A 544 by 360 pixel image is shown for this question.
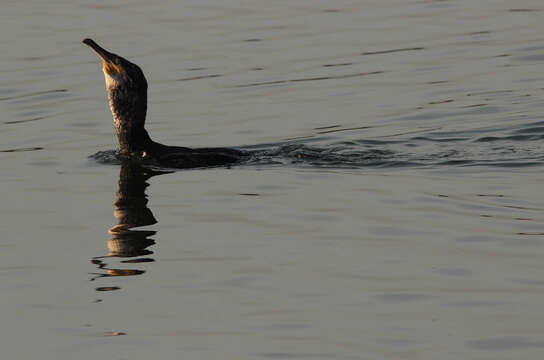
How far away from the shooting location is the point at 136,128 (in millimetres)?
13828

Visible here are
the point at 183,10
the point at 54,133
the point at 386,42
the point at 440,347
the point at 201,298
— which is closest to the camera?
the point at 440,347

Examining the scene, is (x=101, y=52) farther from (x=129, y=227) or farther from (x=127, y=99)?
(x=129, y=227)

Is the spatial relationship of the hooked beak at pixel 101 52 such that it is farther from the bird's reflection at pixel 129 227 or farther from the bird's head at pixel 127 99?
the bird's reflection at pixel 129 227

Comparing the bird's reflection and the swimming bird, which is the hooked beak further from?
the bird's reflection

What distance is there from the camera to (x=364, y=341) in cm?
739

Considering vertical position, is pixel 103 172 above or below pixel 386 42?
below

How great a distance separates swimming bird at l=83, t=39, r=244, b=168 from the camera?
43.8 feet

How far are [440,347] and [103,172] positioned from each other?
6987 millimetres

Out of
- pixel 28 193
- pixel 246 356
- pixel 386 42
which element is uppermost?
pixel 386 42

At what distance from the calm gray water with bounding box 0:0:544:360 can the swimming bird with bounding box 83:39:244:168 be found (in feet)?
0.66

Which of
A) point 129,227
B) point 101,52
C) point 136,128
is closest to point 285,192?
point 129,227

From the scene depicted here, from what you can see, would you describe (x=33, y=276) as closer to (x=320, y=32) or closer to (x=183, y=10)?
(x=320, y=32)

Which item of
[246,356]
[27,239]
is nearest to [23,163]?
[27,239]

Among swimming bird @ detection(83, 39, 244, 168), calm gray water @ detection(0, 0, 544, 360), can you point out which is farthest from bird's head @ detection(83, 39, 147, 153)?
calm gray water @ detection(0, 0, 544, 360)
